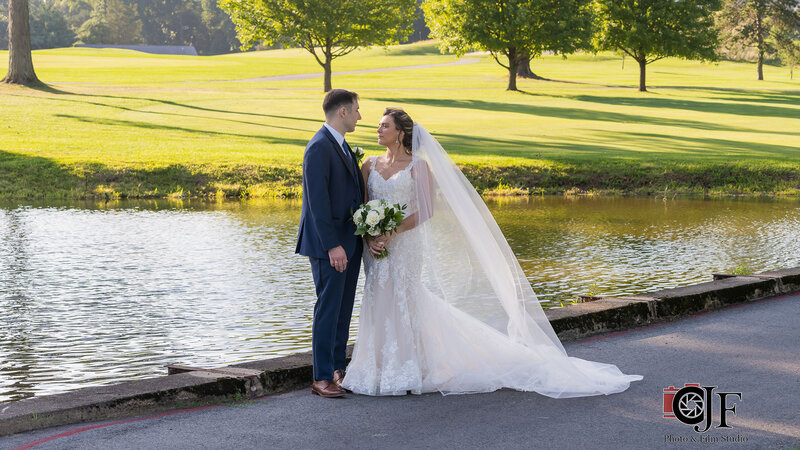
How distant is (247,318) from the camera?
1077 cm

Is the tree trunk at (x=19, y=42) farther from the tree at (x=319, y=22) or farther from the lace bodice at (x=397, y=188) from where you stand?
the lace bodice at (x=397, y=188)

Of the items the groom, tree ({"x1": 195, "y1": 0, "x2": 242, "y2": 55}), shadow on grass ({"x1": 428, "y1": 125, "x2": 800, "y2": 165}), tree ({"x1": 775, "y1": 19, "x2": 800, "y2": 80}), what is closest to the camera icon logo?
the groom

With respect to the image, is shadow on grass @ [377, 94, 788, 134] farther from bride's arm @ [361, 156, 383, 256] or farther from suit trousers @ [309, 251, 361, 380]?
suit trousers @ [309, 251, 361, 380]

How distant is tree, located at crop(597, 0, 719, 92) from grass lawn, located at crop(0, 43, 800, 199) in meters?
2.88

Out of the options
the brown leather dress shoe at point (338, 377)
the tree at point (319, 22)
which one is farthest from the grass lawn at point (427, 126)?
the brown leather dress shoe at point (338, 377)

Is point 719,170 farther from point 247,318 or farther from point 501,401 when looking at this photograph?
point 501,401

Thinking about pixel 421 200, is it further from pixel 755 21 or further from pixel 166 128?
pixel 755 21

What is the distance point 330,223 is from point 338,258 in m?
0.26

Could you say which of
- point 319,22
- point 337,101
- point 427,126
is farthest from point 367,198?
point 319,22

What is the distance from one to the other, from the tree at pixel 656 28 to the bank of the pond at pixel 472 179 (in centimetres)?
3070

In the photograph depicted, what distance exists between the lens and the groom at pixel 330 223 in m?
6.54

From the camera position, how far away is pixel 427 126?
36062mm

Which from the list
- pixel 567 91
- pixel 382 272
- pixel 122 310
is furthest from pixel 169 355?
pixel 567 91

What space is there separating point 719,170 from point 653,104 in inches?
959
